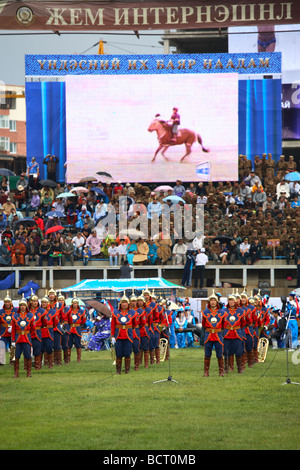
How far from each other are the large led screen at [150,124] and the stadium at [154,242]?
6 cm

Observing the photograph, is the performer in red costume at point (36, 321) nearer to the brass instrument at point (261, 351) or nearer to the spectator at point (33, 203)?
the brass instrument at point (261, 351)

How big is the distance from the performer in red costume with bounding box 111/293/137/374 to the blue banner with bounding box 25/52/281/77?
78.0 ft

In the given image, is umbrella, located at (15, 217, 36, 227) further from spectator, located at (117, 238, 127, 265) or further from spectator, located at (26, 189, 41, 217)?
spectator, located at (117, 238, 127, 265)

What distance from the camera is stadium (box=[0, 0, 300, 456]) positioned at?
15.1 metres

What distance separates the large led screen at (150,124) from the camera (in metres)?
41.0

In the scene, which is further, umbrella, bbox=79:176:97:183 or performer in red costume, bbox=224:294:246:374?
umbrella, bbox=79:176:97:183

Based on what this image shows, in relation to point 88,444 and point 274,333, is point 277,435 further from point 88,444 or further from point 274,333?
point 274,333

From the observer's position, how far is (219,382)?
18641mm

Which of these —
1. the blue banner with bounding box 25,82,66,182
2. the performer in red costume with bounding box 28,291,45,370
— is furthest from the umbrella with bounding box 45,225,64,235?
the performer in red costume with bounding box 28,291,45,370

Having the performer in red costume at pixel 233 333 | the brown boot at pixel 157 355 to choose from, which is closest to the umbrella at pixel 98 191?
the brown boot at pixel 157 355

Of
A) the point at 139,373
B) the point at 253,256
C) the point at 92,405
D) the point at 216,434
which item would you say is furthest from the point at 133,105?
the point at 216,434

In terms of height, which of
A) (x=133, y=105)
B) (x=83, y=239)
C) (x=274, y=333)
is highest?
(x=133, y=105)

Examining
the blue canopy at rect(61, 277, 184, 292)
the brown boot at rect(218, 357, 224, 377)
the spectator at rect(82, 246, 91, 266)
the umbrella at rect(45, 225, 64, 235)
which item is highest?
the umbrella at rect(45, 225, 64, 235)
